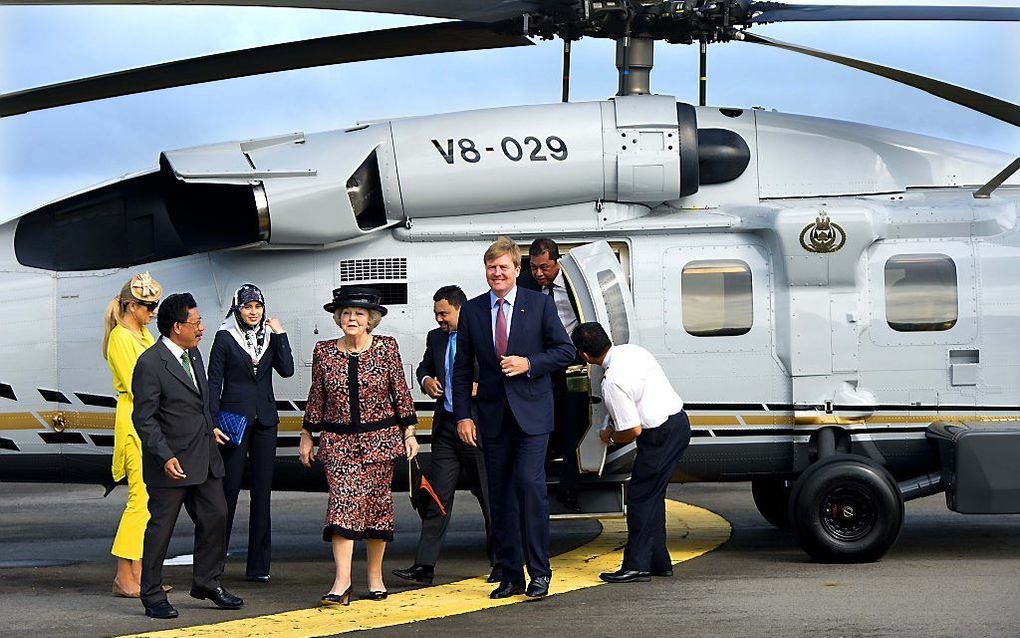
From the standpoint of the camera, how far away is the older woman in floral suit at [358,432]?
25.6 ft

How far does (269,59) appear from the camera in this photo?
9672 mm

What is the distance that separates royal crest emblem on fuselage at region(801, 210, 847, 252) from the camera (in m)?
9.66

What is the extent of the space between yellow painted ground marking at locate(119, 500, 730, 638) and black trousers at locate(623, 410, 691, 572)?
351 mm

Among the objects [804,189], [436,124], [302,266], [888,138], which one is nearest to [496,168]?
[436,124]

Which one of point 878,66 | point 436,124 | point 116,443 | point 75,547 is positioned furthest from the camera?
point 75,547

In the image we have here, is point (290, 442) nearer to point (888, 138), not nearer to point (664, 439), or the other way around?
point (664, 439)

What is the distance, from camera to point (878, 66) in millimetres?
9250

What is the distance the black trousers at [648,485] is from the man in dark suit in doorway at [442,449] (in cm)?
96

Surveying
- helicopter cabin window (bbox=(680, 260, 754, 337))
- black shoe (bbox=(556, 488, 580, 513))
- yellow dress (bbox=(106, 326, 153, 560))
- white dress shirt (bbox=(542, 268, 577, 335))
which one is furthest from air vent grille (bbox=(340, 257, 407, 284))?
helicopter cabin window (bbox=(680, 260, 754, 337))

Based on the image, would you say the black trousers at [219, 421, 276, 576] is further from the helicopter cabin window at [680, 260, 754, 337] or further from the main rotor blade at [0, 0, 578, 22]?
the helicopter cabin window at [680, 260, 754, 337]

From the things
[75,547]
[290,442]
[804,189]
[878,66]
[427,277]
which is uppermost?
[878,66]

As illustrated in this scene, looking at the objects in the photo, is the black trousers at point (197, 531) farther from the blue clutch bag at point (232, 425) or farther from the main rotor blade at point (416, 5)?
the main rotor blade at point (416, 5)

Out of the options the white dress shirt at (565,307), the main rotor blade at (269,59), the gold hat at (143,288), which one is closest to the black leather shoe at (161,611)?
the gold hat at (143,288)

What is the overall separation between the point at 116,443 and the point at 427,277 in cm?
256
